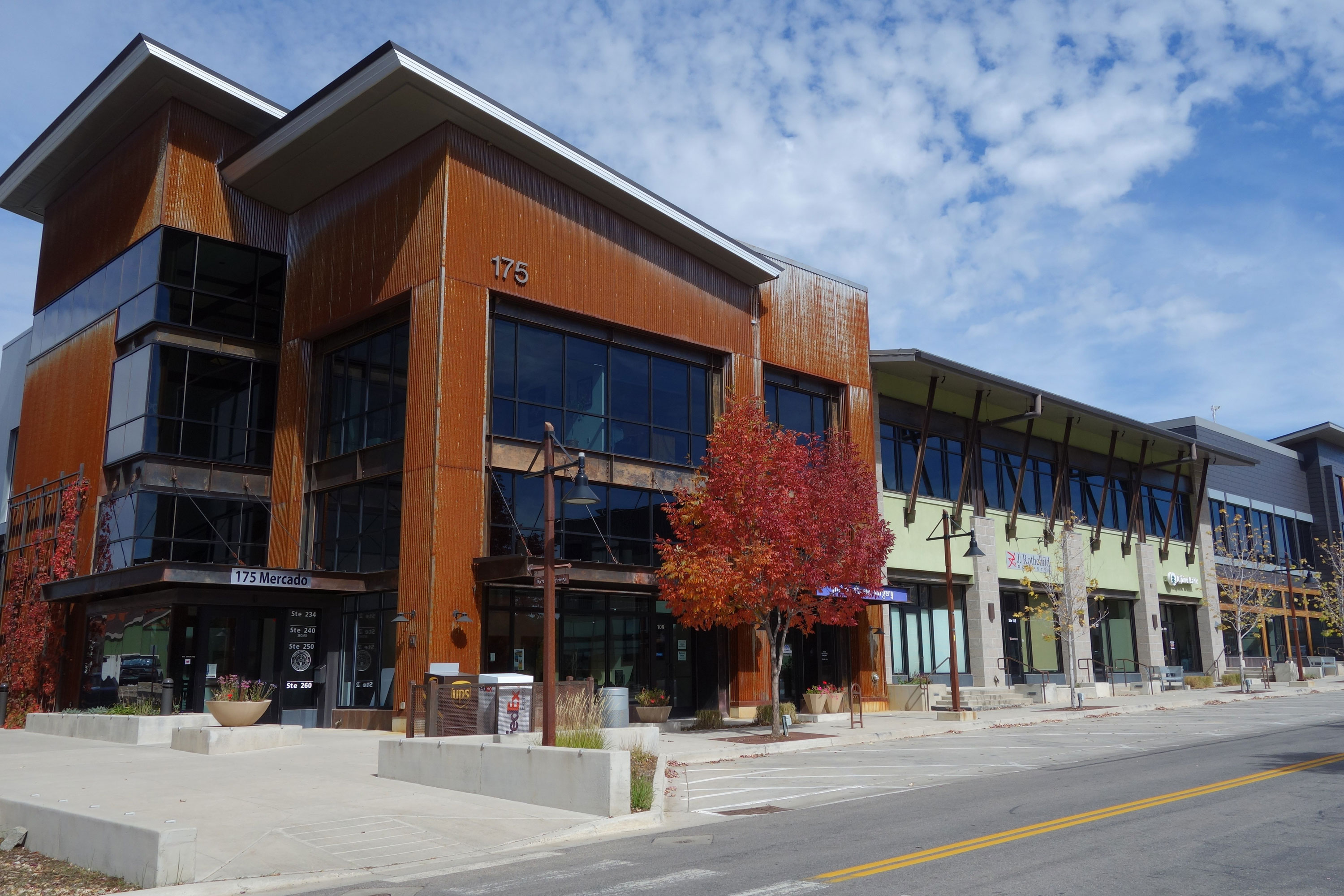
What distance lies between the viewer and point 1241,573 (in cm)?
5459

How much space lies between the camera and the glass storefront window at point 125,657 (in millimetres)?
27922

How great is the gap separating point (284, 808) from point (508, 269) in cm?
1723

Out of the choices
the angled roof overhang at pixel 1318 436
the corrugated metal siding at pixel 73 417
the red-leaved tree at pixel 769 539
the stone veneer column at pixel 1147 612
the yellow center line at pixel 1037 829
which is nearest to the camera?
the yellow center line at pixel 1037 829

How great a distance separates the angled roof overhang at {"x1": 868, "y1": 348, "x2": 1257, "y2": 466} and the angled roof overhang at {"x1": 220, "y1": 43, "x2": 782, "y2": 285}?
776cm

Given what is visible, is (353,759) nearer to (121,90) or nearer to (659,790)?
(659,790)

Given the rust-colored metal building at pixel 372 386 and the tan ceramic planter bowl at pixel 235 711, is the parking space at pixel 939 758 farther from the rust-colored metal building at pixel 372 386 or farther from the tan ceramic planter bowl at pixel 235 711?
the tan ceramic planter bowl at pixel 235 711

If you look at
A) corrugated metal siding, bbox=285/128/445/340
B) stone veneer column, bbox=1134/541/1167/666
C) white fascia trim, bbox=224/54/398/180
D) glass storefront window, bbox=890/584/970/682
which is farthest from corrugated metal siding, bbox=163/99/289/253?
stone veneer column, bbox=1134/541/1167/666

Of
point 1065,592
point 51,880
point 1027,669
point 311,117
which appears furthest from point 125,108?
point 1027,669

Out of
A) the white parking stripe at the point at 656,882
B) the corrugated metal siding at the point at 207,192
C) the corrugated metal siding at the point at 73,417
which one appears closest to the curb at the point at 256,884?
the white parking stripe at the point at 656,882

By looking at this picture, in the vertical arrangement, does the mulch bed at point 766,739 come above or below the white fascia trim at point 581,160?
below

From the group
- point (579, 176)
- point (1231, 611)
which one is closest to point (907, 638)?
point (579, 176)

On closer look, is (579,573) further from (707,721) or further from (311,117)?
(311,117)

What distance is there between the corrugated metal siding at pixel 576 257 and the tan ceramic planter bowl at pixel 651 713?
36.2 ft

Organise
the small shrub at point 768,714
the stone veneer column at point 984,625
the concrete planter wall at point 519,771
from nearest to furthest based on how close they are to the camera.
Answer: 1. the concrete planter wall at point 519,771
2. the small shrub at point 768,714
3. the stone veneer column at point 984,625
